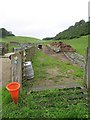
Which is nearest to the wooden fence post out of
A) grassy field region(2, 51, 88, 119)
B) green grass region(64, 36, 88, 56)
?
grassy field region(2, 51, 88, 119)

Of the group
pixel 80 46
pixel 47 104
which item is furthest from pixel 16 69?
pixel 80 46

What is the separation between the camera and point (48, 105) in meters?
7.09

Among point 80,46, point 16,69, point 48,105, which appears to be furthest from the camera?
point 80,46

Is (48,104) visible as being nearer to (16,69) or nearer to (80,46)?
(16,69)

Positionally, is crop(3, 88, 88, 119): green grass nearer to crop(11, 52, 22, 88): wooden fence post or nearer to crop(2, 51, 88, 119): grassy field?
crop(2, 51, 88, 119): grassy field

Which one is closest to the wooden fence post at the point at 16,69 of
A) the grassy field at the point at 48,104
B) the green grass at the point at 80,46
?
the grassy field at the point at 48,104

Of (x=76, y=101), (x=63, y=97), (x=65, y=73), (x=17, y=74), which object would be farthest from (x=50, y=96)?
(x=65, y=73)

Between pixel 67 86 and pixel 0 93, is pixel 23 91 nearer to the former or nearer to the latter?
pixel 0 93

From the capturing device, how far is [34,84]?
32.5 feet

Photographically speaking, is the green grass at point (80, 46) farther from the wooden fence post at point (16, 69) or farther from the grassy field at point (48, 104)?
the grassy field at point (48, 104)

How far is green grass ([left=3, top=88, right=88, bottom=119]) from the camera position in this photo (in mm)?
6377

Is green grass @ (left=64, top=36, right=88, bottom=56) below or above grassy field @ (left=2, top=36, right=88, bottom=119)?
above

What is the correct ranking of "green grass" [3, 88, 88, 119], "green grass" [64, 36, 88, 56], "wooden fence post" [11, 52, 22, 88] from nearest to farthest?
"green grass" [3, 88, 88, 119], "wooden fence post" [11, 52, 22, 88], "green grass" [64, 36, 88, 56]

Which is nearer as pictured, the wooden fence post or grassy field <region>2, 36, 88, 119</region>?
grassy field <region>2, 36, 88, 119</region>
